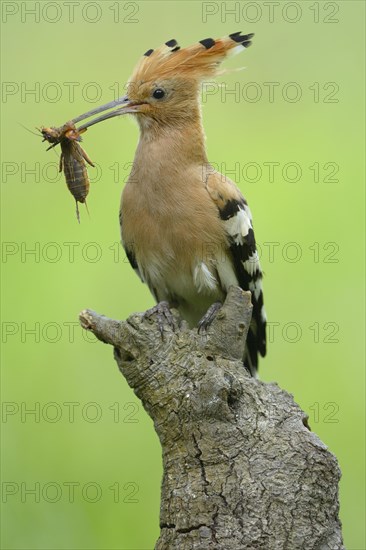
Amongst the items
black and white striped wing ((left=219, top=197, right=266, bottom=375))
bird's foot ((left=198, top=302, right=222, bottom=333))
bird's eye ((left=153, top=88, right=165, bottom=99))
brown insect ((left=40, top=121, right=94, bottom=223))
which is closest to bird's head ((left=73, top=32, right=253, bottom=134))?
bird's eye ((left=153, top=88, right=165, bottom=99))

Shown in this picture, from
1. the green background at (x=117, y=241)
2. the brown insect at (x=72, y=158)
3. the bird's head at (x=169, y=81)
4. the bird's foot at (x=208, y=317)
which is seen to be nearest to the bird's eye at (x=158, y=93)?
the bird's head at (x=169, y=81)

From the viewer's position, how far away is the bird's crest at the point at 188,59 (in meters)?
3.58

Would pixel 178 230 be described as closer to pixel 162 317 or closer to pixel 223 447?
pixel 162 317

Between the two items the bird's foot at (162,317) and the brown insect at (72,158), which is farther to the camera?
the brown insect at (72,158)

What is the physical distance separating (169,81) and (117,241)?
1314 millimetres

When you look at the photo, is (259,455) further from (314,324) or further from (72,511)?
(314,324)

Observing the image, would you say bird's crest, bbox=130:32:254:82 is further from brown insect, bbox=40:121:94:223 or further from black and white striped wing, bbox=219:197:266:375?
black and white striped wing, bbox=219:197:266:375

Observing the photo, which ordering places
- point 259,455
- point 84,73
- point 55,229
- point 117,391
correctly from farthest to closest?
point 84,73 < point 55,229 < point 117,391 < point 259,455

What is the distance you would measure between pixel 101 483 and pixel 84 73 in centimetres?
221

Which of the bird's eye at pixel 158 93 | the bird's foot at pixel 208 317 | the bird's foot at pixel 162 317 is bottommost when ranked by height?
the bird's foot at pixel 162 317

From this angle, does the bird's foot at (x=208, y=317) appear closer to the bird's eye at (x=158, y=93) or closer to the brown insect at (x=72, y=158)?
the brown insect at (x=72, y=158)

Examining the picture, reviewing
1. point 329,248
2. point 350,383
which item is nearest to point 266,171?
point 329,248

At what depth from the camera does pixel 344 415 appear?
14.9 feet

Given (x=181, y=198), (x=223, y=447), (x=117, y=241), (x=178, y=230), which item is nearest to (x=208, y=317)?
(x=178, y=230)
